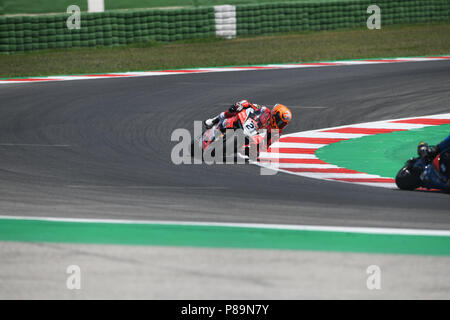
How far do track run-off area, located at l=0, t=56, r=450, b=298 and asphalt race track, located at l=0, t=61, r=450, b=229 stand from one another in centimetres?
3

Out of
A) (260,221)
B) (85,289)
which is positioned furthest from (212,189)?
(85,289)

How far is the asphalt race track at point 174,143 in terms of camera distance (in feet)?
22.9

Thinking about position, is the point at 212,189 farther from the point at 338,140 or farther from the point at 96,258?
the point at 338,140

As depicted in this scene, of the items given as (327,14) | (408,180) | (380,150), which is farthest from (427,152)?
(327,14)

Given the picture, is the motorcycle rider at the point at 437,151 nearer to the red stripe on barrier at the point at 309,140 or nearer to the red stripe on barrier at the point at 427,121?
the red stripe on barrier at the point at 309,140

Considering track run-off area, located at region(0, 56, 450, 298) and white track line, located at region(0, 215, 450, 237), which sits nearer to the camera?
track run-off area, located at region(0, 56, 450, 298)

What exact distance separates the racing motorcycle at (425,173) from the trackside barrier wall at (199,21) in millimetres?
15846

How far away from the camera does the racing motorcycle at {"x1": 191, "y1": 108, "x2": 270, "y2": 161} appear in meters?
10.3

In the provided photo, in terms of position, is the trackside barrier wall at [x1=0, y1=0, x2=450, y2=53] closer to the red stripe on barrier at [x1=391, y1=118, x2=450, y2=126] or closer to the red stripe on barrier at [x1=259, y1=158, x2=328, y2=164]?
the red stripe on barrier at [x1=391, y1=118, x2=450, y2=126]

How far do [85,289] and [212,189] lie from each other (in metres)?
3.43

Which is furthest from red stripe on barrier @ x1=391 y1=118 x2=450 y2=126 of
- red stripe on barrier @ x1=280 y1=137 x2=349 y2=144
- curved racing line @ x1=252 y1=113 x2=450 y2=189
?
red stripe on barrier @ x1=280 y1=137 x2=349 y2=144

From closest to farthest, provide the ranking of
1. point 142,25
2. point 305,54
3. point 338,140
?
point 338,140 → point 305,54 → point 142,25

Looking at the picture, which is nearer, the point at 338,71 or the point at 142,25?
the point at 338,71
